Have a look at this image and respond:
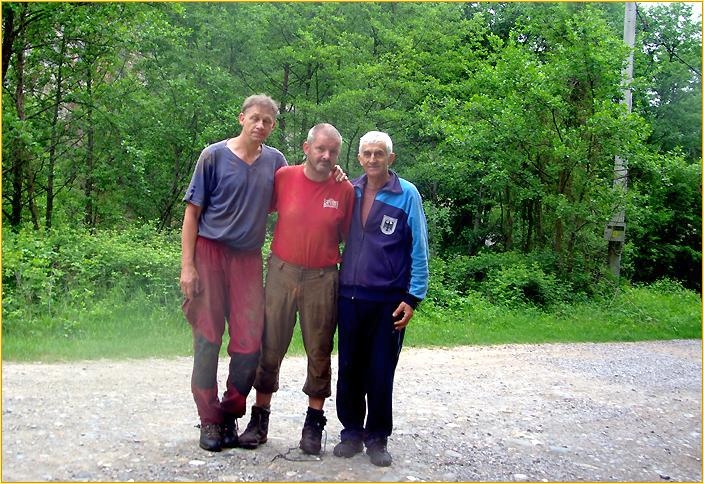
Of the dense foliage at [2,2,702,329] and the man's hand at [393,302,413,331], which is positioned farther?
the dense foliage at [2,2,702,329]

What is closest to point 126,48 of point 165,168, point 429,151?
point 165,168

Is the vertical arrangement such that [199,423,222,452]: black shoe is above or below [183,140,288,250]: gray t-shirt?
below

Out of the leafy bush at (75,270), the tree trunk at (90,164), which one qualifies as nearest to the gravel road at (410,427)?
the leafy bush at (75,270)

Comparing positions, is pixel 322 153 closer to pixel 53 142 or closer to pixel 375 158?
pixel 375 158

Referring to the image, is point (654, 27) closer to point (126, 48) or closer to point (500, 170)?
point (500, 170)

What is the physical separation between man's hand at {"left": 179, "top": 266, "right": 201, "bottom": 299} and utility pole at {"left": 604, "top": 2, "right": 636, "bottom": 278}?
38.8ft

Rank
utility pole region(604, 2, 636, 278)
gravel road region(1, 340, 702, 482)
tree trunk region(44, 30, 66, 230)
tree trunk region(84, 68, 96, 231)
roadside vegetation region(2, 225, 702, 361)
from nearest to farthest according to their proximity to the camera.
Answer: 1. gravel road region(1, 340, 702, 482)
2. roadside vegetation region(2, 225, 702, 361)
3. tree trunk region(44, 30, 66, 230)
4. utility pole region(604, 2, 636, 278)
5. tree trunk region(84, 68, 96, 231)

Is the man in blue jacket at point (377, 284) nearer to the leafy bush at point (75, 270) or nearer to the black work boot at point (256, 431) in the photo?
the black work boot at point (256, 431)

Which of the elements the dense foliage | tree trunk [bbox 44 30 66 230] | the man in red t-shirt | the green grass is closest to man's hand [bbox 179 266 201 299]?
the man in red t-shirt

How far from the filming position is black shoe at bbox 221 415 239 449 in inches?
165

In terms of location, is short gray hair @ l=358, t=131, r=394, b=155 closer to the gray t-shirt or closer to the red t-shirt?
the red t-shirt

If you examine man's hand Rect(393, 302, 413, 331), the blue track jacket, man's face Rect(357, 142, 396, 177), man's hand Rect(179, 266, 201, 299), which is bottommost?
man's hand Rect(393, 302, 413, 331)

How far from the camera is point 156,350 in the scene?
739cm

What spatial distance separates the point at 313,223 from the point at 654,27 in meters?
24.1
